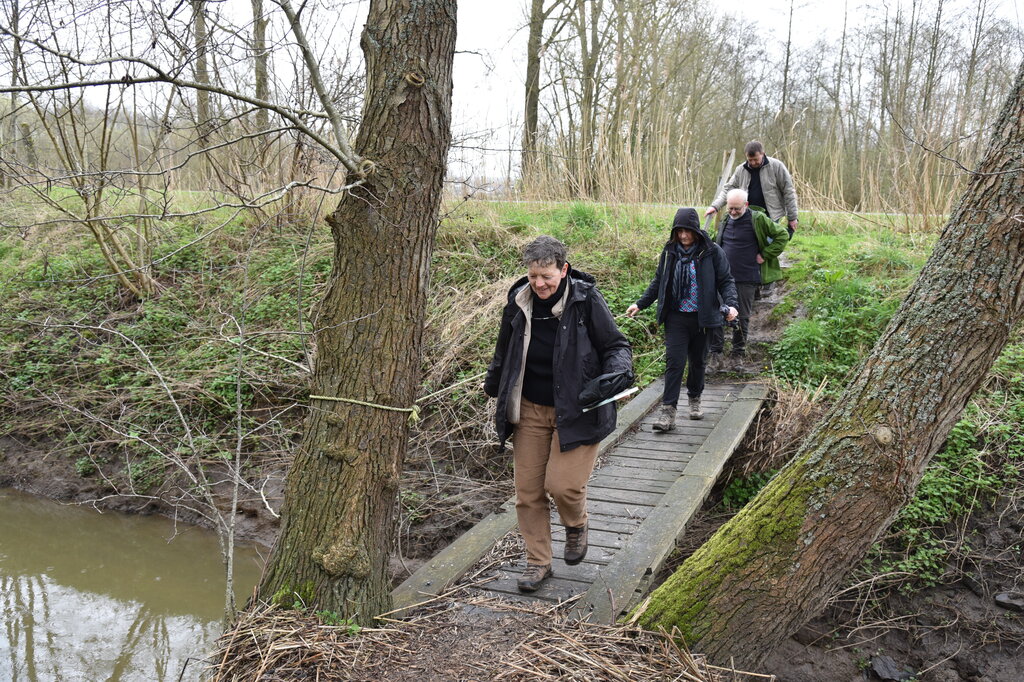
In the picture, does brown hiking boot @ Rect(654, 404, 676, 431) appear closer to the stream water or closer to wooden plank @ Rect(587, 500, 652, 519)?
wooden plank @ Rect(587, 500, 652, 519)

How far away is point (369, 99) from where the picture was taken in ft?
12.6

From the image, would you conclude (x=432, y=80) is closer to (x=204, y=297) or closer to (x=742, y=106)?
(x=204, y=297)

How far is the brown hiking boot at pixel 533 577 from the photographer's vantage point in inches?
168

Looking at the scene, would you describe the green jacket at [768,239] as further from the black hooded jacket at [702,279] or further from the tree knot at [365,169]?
Result: the tree knot at [365,169]

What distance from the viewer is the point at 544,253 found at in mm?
3898

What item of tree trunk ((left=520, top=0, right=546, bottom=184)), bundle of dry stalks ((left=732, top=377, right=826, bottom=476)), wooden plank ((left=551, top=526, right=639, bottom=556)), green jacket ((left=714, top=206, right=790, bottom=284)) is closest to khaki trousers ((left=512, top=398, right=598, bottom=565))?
wooden plank ((left=551, top=526, right=639, bottom=556))

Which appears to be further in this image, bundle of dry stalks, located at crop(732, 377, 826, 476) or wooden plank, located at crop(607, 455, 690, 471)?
bundle of dry stalks, located at crop(732, 377, 826, 476)

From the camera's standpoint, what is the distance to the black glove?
390cm

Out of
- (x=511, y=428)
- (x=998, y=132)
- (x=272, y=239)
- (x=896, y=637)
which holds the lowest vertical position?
(x=896, y=637)

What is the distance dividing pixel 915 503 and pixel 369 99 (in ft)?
16.6

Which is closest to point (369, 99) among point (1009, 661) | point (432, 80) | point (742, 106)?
point (432, 80)

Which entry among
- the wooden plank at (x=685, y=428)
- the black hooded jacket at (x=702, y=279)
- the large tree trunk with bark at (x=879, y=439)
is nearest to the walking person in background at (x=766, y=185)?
the black hooded jacket at (x=702, y=279)

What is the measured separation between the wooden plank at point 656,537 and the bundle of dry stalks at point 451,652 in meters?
0.23

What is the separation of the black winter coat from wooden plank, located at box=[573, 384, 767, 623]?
2.83 ft
